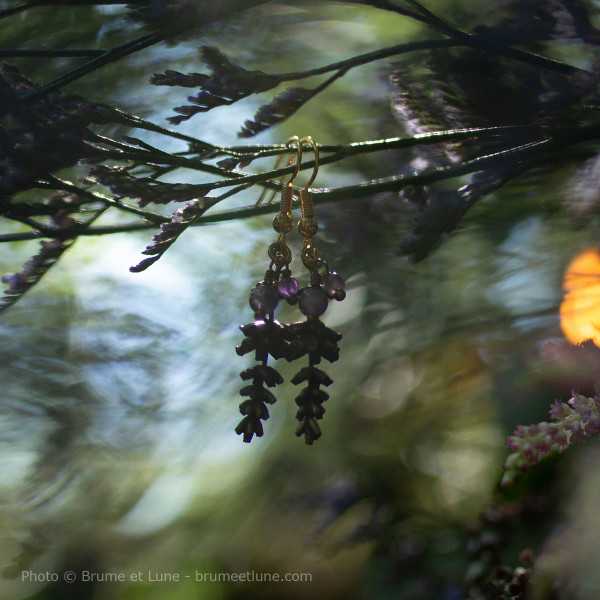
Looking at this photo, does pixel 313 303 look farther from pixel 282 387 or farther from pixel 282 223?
pixel 282 387


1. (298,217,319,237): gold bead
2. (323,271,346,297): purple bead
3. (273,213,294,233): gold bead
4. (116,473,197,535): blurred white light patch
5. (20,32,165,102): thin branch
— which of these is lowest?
(116,473,197,535): blurred white light patch

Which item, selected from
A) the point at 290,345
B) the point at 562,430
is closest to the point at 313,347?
the point at 290,345

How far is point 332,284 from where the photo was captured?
386mm

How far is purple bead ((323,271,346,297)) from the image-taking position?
1.26 ft

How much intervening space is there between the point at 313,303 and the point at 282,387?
212 millimetres

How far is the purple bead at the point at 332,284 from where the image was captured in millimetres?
385

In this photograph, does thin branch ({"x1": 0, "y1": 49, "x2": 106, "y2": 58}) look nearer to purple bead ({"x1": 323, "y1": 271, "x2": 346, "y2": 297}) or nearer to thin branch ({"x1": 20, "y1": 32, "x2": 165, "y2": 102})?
thin branch ({"x1": 20, "y1": 32, "x2": 165, "y2": 102})

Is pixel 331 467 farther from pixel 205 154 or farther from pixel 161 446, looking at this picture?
pixel 205 154

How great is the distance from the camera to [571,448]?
1.59ft

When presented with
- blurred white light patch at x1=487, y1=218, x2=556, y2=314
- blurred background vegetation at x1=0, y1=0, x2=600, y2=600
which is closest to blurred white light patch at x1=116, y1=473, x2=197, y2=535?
blurred background vegetation at x1=0, y1=0, x2=600, y2=600

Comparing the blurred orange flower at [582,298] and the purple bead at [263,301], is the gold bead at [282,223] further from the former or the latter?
the blurred orange flower at [582,298]

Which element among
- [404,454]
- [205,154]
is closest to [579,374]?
[404,454]

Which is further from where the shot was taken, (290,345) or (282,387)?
(282,387)

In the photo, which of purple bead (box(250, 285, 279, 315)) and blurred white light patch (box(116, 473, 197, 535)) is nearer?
purple bead (box(250, 285, 279, 315))
